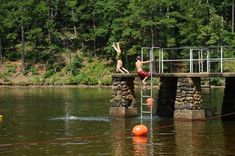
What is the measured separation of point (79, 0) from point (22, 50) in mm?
15661

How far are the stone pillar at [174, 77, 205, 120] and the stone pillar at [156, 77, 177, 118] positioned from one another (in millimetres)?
3257

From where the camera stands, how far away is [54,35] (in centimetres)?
11431

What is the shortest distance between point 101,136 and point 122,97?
8737mm

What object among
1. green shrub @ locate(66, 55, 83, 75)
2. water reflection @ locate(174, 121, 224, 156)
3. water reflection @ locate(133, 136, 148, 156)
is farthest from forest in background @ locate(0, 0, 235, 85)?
water reflection @ locate(133, 136, 148, 156)

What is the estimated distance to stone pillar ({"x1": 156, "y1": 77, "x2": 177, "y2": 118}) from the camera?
41844mm

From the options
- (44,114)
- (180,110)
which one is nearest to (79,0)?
(44,114)

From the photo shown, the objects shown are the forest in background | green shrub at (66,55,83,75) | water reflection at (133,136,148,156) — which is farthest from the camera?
green shrub at (66,55,83,75)

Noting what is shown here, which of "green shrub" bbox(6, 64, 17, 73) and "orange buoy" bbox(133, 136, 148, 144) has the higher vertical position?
"green shrub" bbox(6, 64, 17, 73)

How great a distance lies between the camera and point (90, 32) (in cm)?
11450

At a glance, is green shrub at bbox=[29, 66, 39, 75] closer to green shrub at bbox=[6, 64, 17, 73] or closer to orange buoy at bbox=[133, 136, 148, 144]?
green shrub at bbox=[6, 64, 17, 73]

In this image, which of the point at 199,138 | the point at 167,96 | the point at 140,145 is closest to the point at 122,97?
the point at 167,96

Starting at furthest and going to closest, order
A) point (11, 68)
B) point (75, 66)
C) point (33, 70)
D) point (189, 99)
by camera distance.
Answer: point (11, 68) < point (33, 70) < point (75, 66) < point (189, 99)

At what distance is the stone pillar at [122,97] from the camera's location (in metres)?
41.4

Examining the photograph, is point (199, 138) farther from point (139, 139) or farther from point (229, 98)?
point (229, 98)
